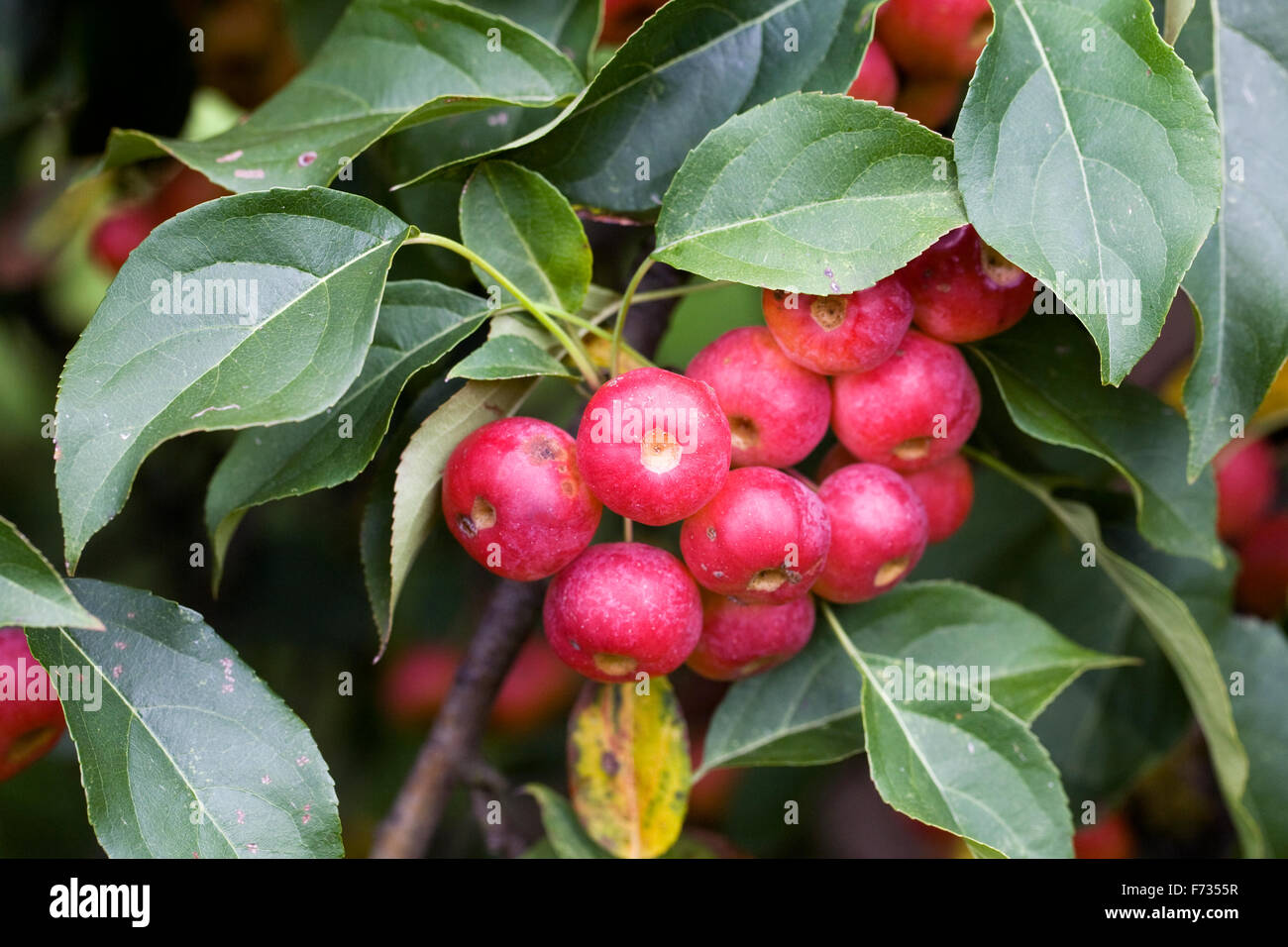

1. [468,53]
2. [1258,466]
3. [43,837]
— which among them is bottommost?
[43,837]

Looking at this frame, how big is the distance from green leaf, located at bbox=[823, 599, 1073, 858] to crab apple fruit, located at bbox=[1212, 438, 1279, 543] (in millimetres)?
675

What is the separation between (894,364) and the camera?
0.78 meters

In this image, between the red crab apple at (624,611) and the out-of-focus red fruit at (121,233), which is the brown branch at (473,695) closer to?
the red crab apple at (624,611)

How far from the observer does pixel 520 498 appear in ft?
2.27

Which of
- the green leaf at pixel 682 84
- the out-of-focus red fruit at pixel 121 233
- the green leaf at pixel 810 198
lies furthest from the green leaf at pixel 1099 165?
the out-of-focus red fruit at pixel 121 233

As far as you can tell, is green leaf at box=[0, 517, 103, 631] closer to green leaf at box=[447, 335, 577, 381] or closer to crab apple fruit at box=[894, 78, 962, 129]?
green leaf at box=[447, 335, 577, 381]

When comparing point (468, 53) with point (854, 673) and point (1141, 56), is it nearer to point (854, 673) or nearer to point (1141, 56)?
point (1141, 56)

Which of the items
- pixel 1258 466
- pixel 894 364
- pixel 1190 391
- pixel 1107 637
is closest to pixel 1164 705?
pixel 1107 637

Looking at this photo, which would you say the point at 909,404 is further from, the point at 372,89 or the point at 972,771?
the point at 372,89

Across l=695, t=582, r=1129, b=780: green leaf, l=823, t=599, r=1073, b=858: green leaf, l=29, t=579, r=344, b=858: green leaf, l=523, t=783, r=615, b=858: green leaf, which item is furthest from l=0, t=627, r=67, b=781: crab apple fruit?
l=823, t=599, r=1073, b=858: green leaf

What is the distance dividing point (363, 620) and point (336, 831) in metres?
0.84

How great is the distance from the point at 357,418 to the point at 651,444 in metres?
0.24

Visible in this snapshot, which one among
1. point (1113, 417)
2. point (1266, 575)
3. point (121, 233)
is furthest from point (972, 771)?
point (121, 233)

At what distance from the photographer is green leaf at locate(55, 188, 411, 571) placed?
0.64 metres
